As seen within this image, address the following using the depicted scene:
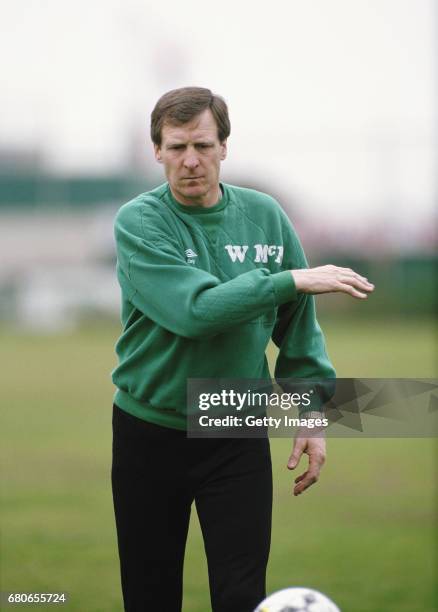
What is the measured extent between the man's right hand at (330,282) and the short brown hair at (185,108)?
483mm

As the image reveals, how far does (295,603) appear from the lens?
3.04 m

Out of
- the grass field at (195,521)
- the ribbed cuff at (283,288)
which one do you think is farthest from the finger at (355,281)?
the grass field at (195,521)

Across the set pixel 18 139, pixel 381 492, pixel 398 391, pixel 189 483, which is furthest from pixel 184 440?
pixel 18 139

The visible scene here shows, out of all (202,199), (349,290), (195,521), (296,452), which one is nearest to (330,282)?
(349,290)

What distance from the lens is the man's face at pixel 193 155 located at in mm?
3137

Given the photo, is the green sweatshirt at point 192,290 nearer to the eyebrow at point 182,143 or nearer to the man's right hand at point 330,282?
the man's right hand at point 330,282

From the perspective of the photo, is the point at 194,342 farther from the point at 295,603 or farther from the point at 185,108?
the point at 295,603

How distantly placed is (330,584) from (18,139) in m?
21.3

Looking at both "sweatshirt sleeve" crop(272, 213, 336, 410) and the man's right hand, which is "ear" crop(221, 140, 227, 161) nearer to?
"sweatshirt sleeve" crop(272, 213, 336, 410)

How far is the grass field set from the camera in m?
5.13

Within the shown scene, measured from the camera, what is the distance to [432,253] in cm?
2302

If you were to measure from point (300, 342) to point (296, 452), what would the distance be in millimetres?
332

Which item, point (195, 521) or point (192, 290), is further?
point (195, 521)

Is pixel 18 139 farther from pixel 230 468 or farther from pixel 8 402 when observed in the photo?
pixel 230 468
